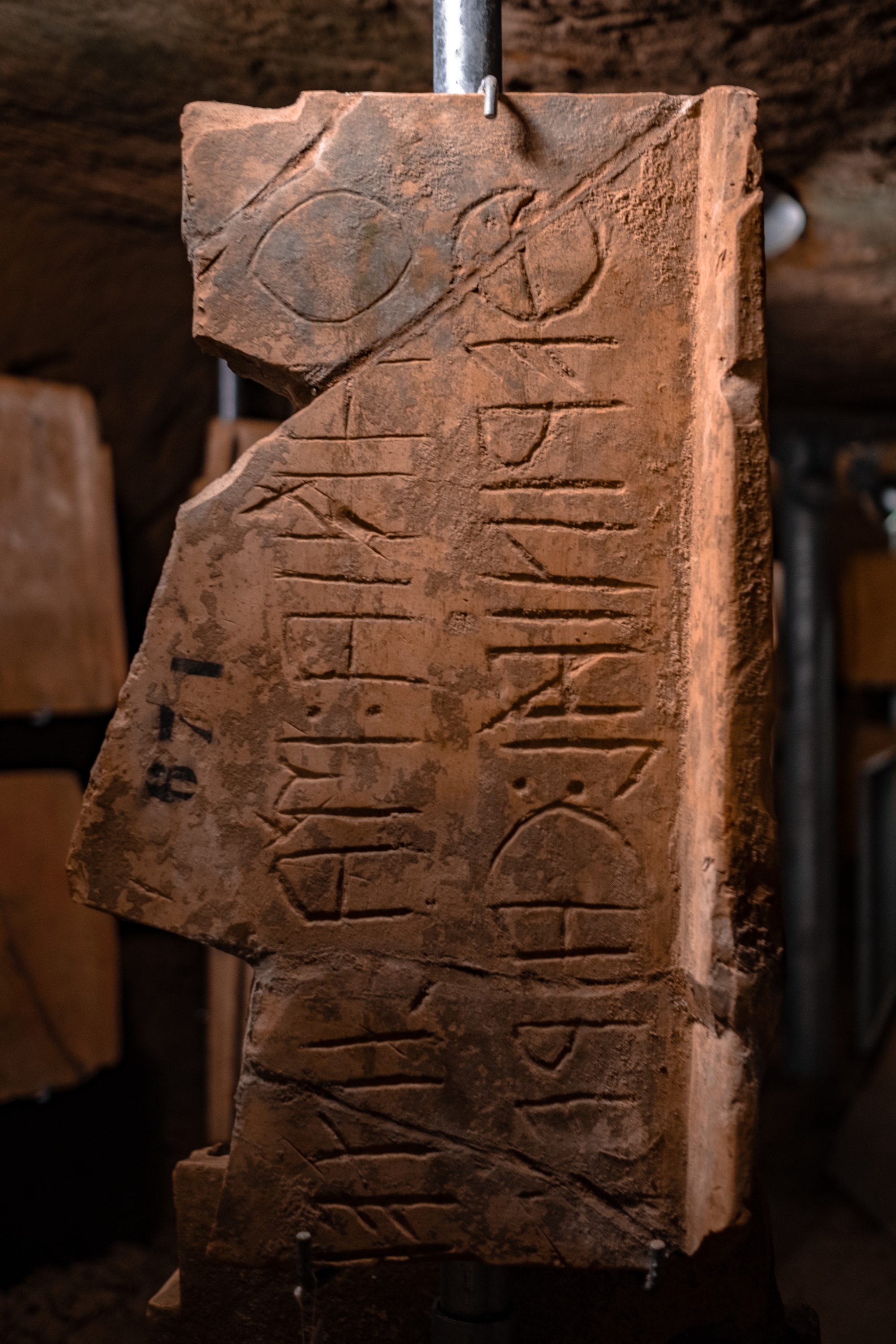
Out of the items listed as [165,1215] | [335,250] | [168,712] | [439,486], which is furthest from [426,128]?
[165,1215]

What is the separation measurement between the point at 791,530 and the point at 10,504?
311cm

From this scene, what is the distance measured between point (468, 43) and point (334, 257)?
0.39m

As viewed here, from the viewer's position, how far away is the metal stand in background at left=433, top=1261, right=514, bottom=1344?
1.51 metres

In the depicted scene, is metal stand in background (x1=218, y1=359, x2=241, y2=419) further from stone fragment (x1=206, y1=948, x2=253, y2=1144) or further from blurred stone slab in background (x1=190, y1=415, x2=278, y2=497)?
stone fragment (x1=206, y1=948, x2=253, y2=1144)

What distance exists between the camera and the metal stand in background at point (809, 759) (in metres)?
4.03

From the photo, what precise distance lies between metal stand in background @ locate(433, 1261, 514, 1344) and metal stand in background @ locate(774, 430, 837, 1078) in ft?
8.93

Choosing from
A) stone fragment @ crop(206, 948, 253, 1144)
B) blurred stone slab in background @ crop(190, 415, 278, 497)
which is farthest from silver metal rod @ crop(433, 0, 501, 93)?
stone fragment @ crop(206, 948, 253, 1144)

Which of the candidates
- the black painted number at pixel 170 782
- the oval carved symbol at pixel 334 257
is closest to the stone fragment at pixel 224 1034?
the black painted number at pixel 170 782

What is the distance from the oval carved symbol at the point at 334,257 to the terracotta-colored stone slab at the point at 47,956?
5.64ft

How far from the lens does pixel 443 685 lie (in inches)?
54.9

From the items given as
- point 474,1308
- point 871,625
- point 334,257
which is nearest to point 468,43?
point 334,257

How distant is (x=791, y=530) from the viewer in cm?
421

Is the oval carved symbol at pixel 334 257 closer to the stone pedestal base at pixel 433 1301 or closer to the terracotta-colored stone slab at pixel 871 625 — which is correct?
the stone pedestal base at pixel 433 1301

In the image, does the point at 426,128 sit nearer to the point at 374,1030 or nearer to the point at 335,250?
the point at 335,250
